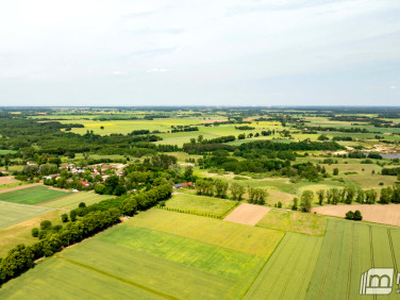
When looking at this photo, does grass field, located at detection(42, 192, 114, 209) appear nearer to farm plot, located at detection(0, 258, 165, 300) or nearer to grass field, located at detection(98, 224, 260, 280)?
grass field, located at detection(98, 224, 260, 280)

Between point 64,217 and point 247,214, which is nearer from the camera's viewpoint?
point 64,217

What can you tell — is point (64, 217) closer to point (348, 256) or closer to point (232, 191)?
point (232, 191)

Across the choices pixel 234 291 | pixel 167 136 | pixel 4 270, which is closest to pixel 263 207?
pixel 234 291

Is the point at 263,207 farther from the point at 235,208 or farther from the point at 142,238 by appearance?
the point at 142,238

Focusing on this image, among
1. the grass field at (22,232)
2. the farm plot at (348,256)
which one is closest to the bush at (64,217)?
the grass field at (22,232)

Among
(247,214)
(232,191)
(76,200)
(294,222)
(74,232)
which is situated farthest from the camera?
(232,191)

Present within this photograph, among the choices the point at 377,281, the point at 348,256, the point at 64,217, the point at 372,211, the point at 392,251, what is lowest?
the point at 377,281

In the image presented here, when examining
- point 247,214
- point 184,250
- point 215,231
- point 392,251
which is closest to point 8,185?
point 184,250
